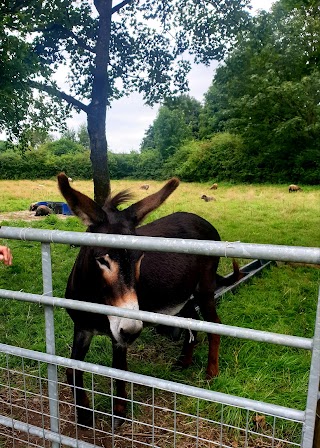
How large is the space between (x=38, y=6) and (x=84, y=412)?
23.1ft

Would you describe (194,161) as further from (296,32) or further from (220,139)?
(296,32)

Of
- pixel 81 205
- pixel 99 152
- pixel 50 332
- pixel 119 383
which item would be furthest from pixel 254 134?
pixel 50 332

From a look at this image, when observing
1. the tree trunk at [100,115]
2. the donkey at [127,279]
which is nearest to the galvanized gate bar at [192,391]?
the donkey at [127,279]

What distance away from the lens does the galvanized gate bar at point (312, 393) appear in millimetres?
1189

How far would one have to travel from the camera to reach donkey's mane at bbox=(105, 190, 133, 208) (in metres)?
2.72

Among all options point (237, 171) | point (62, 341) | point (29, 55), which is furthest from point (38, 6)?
point (237, 171)

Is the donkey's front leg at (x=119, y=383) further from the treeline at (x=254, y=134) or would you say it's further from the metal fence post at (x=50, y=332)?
the treeline at (x=254, y=134)

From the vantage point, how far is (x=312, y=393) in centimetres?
124

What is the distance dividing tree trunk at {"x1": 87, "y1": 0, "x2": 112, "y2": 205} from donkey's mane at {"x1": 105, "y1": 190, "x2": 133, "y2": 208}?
5.21 m

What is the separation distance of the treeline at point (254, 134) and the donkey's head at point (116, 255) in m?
13.7

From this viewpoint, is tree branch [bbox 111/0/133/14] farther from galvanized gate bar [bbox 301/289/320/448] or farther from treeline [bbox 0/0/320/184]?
galvanized gate bar [bbox 301/289/320/448]

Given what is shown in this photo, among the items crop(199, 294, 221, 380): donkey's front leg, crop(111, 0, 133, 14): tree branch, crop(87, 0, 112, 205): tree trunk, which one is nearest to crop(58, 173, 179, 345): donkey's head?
crop(199, 294, 221, 380): donkey's front leg

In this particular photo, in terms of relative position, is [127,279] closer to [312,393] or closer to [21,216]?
[312,393]

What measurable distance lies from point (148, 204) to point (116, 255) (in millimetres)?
544
